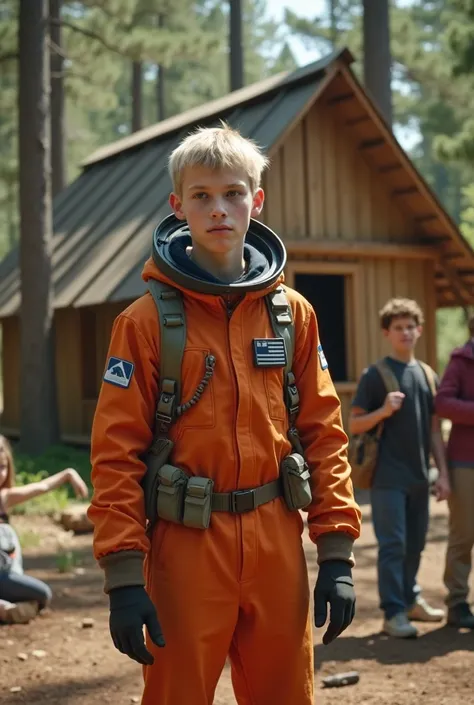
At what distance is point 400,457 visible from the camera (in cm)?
603

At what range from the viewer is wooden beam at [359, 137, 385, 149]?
12.5m

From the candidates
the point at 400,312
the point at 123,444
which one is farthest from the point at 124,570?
the point at 400,312

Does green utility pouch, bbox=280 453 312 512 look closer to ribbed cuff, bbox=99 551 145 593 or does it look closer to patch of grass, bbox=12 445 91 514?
ribbed cuff, bbox=99 551 145 593

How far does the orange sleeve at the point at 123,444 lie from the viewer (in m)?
2.72

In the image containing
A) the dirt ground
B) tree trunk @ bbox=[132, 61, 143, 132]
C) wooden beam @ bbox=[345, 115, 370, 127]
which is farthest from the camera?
tree trunk @ bbox=[132, 61, 143, 132]

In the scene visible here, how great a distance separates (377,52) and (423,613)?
13178 millimetres

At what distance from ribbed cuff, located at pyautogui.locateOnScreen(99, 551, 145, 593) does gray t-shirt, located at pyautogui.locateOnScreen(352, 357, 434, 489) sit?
3500 mm

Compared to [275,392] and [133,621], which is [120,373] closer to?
[275,392]

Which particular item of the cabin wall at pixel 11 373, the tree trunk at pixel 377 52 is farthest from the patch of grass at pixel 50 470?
the tree trunk at pixel 377 52

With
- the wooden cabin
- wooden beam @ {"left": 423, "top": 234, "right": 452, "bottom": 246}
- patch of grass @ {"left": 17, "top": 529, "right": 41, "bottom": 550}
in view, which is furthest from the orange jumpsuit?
wooden beam @ {"left": 423, "top": 234, "right": 452, "bottom": 246}

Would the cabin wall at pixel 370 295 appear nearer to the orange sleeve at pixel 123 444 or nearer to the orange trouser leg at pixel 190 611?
the orange sleeve at pixel 123 444

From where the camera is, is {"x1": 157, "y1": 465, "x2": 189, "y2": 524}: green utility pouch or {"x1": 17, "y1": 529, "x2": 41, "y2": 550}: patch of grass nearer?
{"x1": 157, "y1": 465, "x2": 189, "y2": 524}: green utility pouch

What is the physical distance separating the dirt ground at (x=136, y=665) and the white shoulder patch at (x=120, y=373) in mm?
2504

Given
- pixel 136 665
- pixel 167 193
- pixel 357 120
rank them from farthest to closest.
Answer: pixel 167 193, pixel 357 120, pixel 136 665
